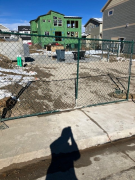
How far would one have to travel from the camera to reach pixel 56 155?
2.43 metres

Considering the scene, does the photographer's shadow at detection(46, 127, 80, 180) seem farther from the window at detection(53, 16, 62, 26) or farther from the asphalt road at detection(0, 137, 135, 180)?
the window at detection(53, 16, 62, 26)

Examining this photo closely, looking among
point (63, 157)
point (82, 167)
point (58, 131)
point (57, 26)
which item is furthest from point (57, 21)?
point (82, 167)

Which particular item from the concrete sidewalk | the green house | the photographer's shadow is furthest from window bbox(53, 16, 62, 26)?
the photographer's shadow

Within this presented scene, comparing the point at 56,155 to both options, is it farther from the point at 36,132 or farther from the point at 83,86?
the point at 83,86

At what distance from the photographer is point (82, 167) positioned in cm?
222

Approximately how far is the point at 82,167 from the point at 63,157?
1.20 feet

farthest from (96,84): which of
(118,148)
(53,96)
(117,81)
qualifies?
(118,148)

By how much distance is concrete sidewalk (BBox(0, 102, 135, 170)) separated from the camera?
238 cm

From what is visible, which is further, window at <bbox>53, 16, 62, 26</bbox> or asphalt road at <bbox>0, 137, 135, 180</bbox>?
window at <bbox>53, 16, 62, 26</bbox>

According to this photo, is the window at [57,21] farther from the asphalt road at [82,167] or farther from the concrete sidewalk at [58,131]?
the asphalt road at [82,167]

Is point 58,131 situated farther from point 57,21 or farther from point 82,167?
point 57,21

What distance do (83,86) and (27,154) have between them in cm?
462

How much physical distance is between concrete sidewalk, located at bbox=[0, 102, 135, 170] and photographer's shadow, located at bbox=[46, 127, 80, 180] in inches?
1.4

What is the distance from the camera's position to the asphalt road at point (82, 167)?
206 centimetres
